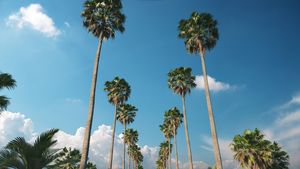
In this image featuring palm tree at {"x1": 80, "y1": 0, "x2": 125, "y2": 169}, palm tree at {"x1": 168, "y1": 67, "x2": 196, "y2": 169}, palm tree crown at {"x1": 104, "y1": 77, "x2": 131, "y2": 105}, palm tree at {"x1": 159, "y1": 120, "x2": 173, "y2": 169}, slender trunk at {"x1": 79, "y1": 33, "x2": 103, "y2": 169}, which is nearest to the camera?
slender trunk at {"x1": 79, "y1": 33, "x2": 103, "y2": 169}

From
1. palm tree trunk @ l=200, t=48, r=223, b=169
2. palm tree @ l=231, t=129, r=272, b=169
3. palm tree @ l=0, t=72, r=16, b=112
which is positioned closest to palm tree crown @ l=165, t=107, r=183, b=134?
palm tree @ l=231, t=129, r=272, b=169

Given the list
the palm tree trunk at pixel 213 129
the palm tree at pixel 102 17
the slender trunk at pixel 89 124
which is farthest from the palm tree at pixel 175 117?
the slender trunk at pixel 89 124

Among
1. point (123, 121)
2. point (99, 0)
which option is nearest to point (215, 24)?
point (99, 0)

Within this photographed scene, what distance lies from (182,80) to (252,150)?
17934 mm

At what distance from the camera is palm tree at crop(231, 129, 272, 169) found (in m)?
30.2

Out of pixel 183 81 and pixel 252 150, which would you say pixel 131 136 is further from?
pixel 252 150

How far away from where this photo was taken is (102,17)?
77.4 ft

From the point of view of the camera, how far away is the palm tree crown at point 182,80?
43.1 meters

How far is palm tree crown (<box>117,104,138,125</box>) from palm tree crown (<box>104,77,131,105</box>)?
327 inches

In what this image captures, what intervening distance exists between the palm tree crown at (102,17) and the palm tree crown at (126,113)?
33.3m

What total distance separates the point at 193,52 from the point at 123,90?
2195 centimetres

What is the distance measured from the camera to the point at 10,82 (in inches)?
460

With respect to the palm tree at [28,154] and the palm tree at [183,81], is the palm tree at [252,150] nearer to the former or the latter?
the palm tree at [183,81]

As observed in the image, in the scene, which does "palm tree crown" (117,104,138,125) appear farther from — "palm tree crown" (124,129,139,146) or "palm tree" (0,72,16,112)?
"palm tree" (0,72,16,112)
